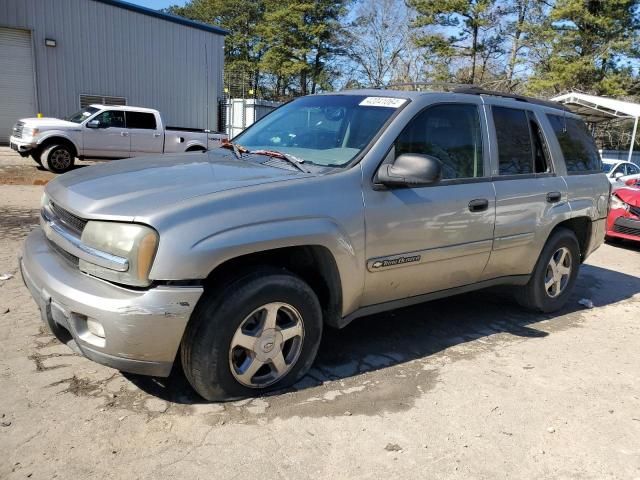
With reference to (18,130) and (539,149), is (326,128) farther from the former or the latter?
(18,130)

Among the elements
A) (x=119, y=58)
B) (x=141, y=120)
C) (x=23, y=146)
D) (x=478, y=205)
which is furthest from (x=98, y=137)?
(x=478, y=205)

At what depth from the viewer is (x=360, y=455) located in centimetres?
268

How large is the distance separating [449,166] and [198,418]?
7.76ft

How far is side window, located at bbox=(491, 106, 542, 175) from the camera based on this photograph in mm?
4234

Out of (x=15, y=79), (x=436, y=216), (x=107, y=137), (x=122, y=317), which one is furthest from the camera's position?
(x=15, y=79)

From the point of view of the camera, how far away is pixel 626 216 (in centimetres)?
879

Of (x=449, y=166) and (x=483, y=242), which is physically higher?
(x=449, y=166)

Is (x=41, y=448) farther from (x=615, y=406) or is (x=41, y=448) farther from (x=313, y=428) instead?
(x=615, y=406)

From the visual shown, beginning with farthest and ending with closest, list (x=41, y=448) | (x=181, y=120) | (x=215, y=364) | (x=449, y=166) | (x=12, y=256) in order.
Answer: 1. (x=181, y=120)
2. (x=12, y=256)
3. (x=449, y=166)
4. (x=215, y=364)
5. (x=41, y=448)

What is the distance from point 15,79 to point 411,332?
19697 mm

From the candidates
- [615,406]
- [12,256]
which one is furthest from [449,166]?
[12,256]

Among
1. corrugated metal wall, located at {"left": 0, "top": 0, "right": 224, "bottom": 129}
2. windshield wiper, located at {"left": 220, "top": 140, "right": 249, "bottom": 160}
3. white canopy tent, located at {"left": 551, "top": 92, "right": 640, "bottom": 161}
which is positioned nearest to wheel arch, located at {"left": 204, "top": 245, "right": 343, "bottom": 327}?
windshield wiper, located at {"left": 220, "top": 140, "right": 249, "bottom": 160}

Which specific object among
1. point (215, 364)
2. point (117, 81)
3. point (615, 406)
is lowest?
point (615, 406)

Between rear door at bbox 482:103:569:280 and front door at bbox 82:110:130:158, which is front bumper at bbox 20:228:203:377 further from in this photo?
front door at bbox 82:110:130:158
